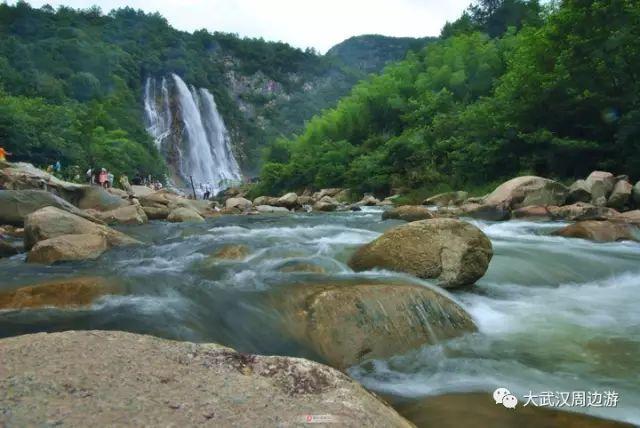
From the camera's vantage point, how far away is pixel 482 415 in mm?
2674

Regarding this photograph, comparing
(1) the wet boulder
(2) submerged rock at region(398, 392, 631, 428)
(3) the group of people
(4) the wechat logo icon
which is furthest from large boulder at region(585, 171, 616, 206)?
(3) the group of people

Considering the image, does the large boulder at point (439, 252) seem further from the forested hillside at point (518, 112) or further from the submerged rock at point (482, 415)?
the forested hillside at point (518, 112)

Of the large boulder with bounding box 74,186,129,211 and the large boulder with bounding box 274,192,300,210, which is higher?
the large boulder with bounding box 74,186,129,211

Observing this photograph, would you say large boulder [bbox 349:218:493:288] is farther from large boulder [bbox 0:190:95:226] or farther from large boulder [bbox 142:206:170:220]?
large boulder [bbox 142:206:170:220]

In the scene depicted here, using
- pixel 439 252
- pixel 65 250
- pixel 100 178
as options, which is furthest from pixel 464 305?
pixel 100 178

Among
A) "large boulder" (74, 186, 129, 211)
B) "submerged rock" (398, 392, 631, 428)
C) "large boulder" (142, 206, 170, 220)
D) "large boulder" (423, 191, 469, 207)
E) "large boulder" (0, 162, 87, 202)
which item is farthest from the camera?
"large boulder" (423, 191, 469, 207)

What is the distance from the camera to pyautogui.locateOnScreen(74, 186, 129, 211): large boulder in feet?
50.2

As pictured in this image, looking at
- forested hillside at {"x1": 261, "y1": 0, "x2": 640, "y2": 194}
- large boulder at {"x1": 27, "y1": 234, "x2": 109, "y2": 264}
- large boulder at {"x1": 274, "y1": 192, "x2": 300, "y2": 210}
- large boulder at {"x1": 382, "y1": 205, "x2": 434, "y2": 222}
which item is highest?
forested hillside at {"x1": 261, "y1": 0, "x2": 640, "y2": 194}

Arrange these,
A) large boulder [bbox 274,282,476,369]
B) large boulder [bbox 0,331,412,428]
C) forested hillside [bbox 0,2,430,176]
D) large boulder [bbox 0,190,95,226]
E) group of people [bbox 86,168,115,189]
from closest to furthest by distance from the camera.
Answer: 1. large boulder [bbox 0,331,412,428]
2. large boulder [bbox 274,282,476,369]
3. large boulder [bbox 0,190,95,226]
4. group of people [bbox 86,168,115,189]
5. forested hillside [bbox 0,2,430,176]

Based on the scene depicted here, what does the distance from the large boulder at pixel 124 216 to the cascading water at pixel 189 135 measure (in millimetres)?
36610

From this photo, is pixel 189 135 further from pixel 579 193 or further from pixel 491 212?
pixel 579 193

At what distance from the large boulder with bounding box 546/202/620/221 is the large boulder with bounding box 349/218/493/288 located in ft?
23.4

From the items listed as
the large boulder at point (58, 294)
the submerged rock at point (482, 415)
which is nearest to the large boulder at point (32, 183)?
the large boulder at point (58, 294)

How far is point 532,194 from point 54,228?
11167 millimetres
